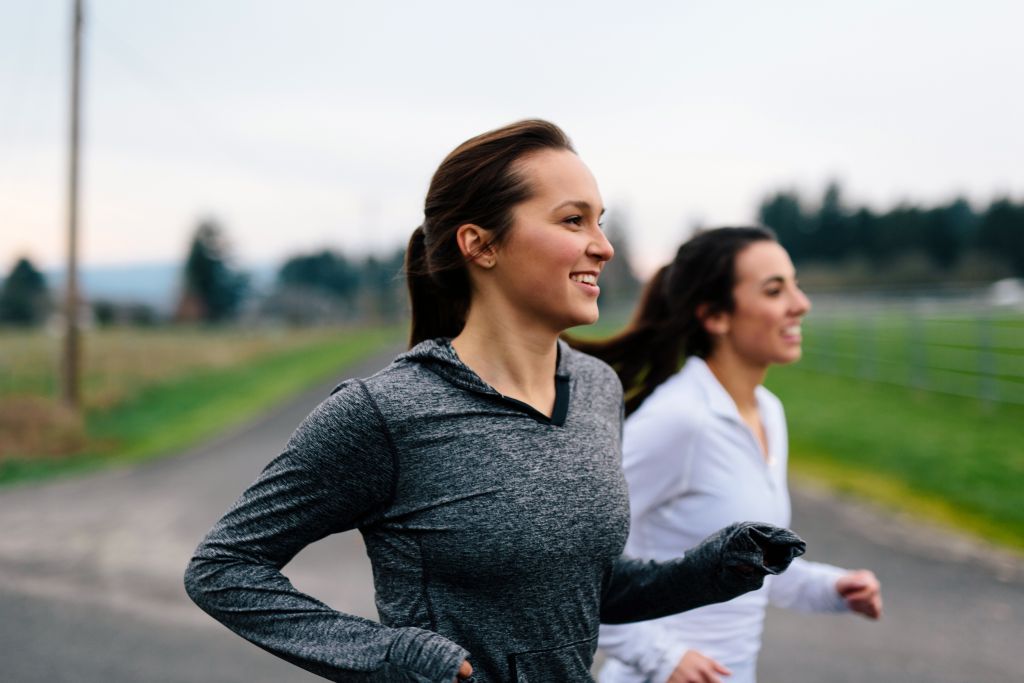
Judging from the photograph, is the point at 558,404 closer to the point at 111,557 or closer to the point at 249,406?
the point at 111,557

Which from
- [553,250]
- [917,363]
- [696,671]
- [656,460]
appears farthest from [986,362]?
[553,250]

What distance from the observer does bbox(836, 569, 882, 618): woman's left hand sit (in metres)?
2.50

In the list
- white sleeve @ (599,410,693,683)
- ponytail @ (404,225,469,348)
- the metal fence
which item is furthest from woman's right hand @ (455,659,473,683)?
the metal fence

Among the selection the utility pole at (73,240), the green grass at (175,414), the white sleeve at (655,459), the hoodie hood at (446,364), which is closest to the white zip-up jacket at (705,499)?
the white sleeve at (655,459)

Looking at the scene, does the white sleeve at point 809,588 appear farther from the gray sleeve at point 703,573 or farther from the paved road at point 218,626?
the paved road at point 218,626

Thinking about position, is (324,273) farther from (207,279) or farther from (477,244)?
(477,244)

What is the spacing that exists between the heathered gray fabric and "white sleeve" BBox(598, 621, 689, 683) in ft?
1.91

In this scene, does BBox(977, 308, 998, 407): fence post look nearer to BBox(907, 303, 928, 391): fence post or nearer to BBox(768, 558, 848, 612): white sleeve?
BBox(907, 303, 928, 391): fence post

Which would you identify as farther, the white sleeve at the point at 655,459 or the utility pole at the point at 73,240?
the utility pole at the point at 73,240

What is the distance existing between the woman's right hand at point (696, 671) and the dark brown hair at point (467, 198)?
954 mm

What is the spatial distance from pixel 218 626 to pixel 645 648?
389 cm

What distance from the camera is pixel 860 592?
2504 millimetres

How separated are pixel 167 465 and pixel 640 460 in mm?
9314

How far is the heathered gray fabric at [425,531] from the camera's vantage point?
59.4 inches
